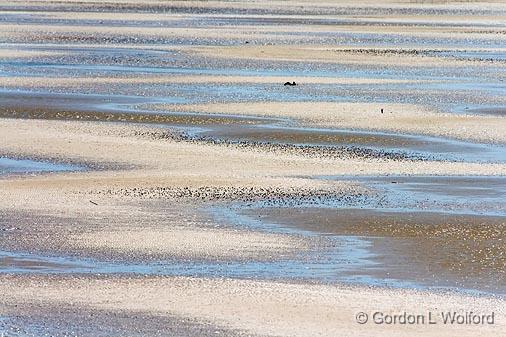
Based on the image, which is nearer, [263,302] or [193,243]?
[263,302]

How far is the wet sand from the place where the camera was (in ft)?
28.5

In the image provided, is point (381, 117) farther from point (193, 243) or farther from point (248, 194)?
point (193, 243)

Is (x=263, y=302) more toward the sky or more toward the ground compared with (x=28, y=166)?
more toward the sky

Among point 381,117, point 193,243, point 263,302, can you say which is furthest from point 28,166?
point 381,117

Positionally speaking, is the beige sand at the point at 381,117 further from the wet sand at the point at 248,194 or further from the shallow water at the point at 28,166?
the shallow water at the point at 28,166

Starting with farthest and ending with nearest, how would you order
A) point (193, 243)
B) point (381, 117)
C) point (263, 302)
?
point (381, 117) < point (193, 243) < point (263, 302)

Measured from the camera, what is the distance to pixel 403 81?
23.7m

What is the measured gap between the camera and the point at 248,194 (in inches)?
496

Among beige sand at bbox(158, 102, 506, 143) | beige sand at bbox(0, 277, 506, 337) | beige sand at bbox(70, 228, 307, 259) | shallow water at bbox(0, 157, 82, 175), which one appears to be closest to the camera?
beige sand at bbox(0, 277, 506, 337)

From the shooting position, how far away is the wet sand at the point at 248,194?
8.68 meters

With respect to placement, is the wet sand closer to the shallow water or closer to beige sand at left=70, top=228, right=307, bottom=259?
beige sand at left=70, top=228, right=307, bottom=259

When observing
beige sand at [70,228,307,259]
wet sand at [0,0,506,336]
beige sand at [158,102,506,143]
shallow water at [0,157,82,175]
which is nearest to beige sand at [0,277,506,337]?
wet sand at [0,0,506,336]

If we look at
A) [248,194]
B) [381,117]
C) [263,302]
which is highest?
[263,302]

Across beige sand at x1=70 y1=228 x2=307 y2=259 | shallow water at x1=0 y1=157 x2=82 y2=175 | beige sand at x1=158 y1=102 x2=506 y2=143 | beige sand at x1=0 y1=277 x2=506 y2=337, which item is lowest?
beige sand at x1=158 y1=102 x2=506 y2=143
